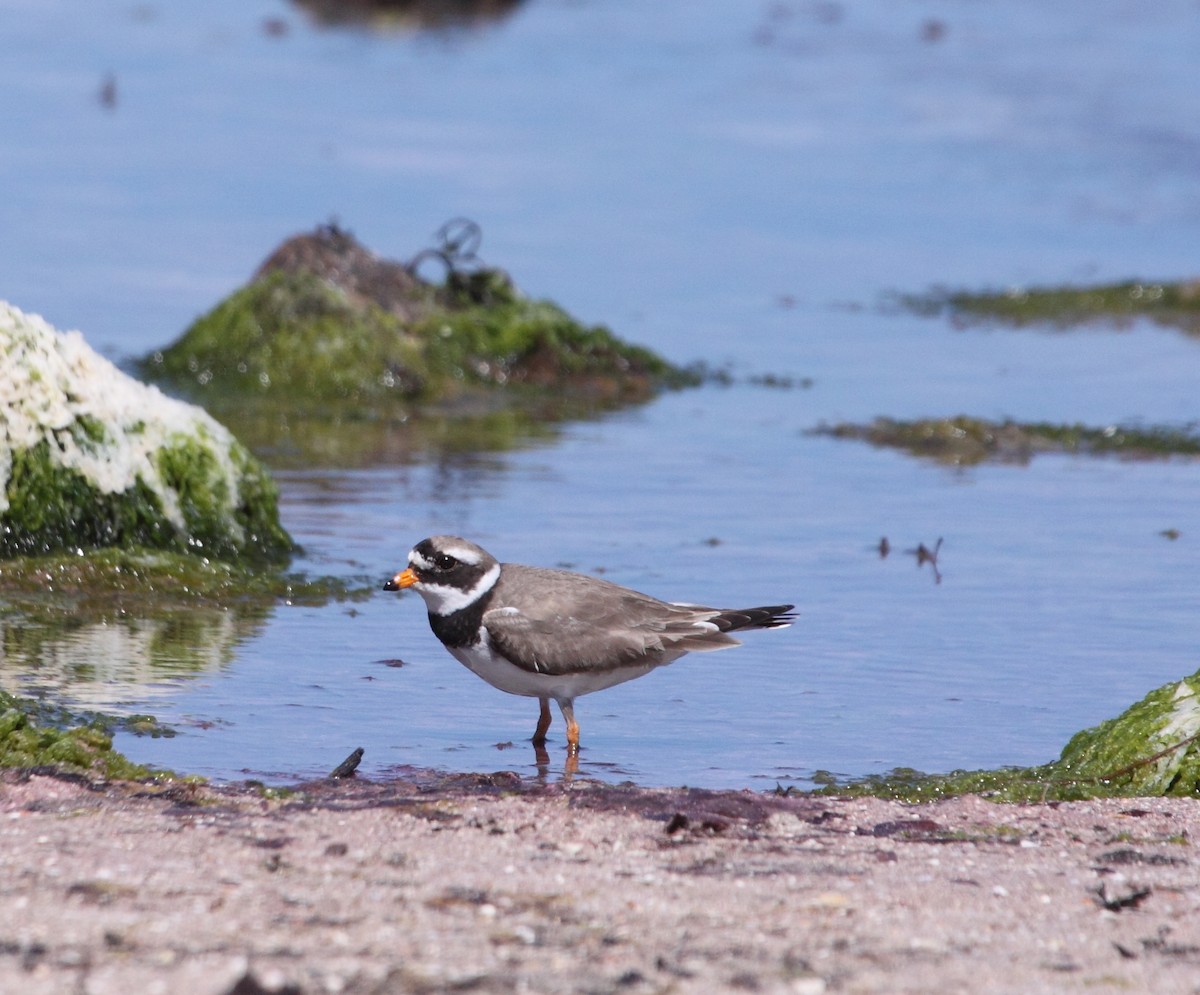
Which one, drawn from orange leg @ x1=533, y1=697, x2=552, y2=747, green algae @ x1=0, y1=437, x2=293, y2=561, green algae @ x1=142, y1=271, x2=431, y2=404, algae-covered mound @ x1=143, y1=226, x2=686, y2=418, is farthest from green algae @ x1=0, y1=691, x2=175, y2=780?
green algae @ x1=142, y1=271, x2=431, y2=404

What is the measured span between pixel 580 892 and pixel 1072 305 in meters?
14.6

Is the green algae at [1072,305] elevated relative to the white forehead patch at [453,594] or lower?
elevated

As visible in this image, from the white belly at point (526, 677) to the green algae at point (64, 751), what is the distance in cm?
→ 138

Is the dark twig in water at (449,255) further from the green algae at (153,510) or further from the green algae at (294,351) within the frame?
the green algae at (153,510)

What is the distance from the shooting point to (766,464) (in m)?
13.1

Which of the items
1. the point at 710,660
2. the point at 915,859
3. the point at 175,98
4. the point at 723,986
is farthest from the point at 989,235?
the point at 723,986

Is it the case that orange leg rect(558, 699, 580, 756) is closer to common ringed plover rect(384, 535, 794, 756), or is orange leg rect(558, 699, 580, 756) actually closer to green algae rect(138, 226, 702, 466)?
common ringed plover rect(384, 535, 794, 756)

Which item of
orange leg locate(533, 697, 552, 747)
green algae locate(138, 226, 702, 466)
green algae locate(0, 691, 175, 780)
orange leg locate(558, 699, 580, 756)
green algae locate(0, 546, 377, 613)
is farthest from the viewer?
green algae locate(138, 226, 702, 466)

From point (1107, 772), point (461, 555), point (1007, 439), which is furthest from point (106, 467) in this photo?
point (1007, 439)

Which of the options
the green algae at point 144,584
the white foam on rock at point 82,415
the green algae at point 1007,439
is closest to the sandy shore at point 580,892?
the green algae at point 144,584

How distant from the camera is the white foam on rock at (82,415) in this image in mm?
9719

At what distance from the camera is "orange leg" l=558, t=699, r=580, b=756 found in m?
7.56

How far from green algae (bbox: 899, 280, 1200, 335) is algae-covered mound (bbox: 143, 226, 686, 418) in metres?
3.96

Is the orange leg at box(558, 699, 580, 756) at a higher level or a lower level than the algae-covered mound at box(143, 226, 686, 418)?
lower
